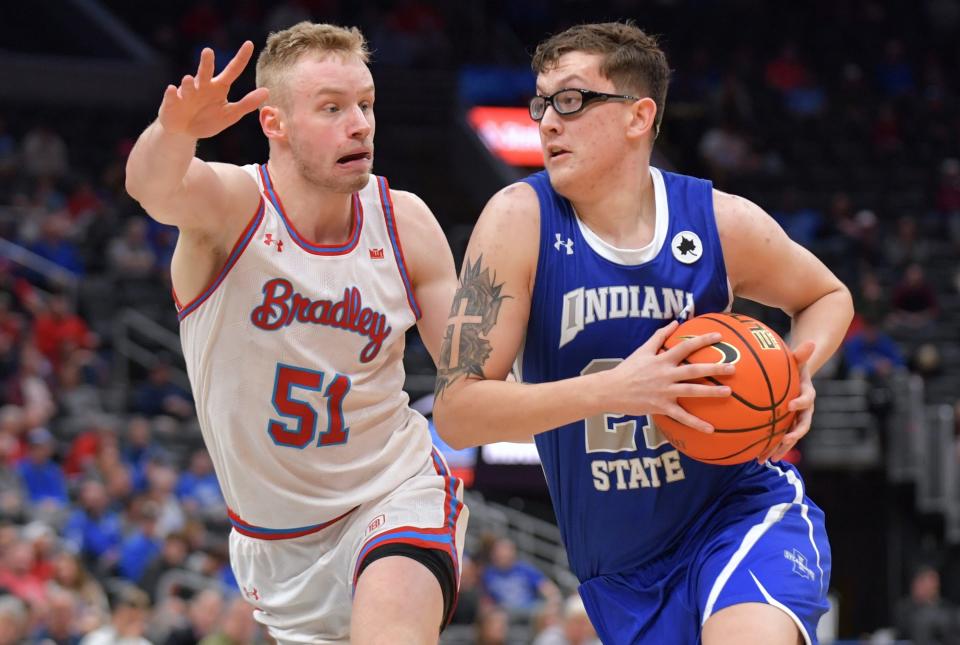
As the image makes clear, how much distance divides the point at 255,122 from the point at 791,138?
8.63 metres

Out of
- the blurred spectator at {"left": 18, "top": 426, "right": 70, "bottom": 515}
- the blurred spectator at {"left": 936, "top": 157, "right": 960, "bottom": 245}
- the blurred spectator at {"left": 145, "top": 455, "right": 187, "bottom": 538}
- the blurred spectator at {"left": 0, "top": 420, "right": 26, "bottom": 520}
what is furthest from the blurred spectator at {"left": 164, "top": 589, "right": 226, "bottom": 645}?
the blurred spectator at {"left": 936, "top": 157, "right": 960, "bottom": 245}

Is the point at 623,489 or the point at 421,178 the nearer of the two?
the point at 623,489

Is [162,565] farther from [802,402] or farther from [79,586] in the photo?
[802,402]

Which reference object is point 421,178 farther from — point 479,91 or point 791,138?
point 791,138

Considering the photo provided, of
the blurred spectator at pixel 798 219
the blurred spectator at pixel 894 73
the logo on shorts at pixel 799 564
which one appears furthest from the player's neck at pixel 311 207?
the blurred spectator at pixel 894 73

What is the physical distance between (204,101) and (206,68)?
11 centimetres

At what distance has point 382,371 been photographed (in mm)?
5062

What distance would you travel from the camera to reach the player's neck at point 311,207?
198 inches

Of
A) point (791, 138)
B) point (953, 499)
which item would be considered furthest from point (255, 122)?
point (953, 499)

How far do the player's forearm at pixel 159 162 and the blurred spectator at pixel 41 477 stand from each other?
27.2 ft

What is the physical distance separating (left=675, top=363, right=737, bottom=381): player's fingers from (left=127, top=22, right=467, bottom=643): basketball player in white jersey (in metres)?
1.29

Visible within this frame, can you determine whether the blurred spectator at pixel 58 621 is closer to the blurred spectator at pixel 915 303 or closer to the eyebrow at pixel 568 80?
the eyebrow at pixel 568 80

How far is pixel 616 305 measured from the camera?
14.5 ft

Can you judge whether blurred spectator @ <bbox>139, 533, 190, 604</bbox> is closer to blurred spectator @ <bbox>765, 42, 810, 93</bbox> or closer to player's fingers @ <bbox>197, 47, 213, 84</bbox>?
player's fingers @ <bbox>197, 47, 213, 84</bbox>
